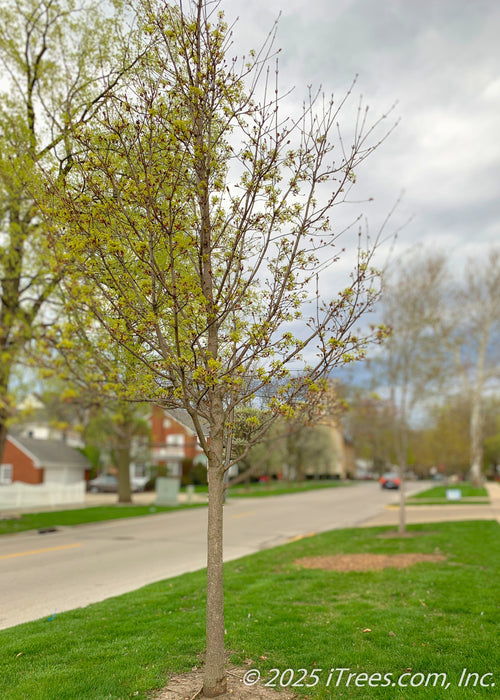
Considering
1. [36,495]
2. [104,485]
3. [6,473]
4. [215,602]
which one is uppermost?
[6,473]

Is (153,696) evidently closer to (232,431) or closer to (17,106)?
(232,431)

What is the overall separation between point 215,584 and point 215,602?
0.45 ft

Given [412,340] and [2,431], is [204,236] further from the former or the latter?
[2,431]

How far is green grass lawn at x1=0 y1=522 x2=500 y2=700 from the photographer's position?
4.70m

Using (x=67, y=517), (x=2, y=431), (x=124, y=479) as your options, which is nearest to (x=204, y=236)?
(x=2, y=431)

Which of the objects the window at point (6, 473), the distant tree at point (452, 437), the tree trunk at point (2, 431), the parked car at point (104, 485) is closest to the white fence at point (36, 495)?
the tree trunk at point (2, 431)

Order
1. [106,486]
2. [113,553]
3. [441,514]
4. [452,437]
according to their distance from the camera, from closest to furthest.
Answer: [113,553] → [441,514] → [452,437] → [106,486]

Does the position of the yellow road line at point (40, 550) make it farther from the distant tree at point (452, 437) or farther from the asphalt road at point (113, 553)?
the distant tree at point (452, 437)

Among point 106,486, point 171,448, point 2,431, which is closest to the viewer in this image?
point 2,431

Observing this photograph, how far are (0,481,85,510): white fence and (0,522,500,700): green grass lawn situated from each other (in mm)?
17085

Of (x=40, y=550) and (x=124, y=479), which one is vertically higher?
(x=124, y=479)

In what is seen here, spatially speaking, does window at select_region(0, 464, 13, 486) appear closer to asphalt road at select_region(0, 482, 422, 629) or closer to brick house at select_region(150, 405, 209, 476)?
brick house at select_region(150, 405, 209, 476)

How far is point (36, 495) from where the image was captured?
84.7ft

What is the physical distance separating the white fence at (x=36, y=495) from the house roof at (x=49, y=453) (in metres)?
14.2
